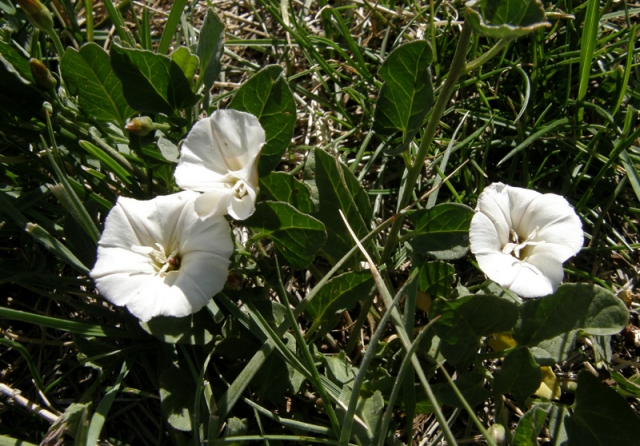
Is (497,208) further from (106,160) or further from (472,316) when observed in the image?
(106,160)

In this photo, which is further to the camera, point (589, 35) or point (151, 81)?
point (589, 35)

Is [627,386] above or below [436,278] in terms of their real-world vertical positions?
below

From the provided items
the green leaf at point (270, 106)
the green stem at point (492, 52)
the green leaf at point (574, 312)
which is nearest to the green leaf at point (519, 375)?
the green leaf at point (574, 312)

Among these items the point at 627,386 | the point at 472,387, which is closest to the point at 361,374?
the point at 472,387

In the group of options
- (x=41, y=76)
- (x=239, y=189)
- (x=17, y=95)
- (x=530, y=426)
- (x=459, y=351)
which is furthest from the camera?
(x=17, y=95)

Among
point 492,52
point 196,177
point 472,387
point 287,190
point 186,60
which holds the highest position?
point 492,52

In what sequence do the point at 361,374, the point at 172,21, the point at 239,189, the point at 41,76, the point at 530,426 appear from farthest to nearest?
the point at 172,21 → the point at 41,76 → the point at 239,189 → the point at 530,426 → the point at 361,374

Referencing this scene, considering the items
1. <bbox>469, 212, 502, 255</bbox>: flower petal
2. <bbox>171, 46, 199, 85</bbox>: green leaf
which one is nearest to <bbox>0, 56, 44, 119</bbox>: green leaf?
<bbox>171, 46, 199, 85</bbox>: green leaf
